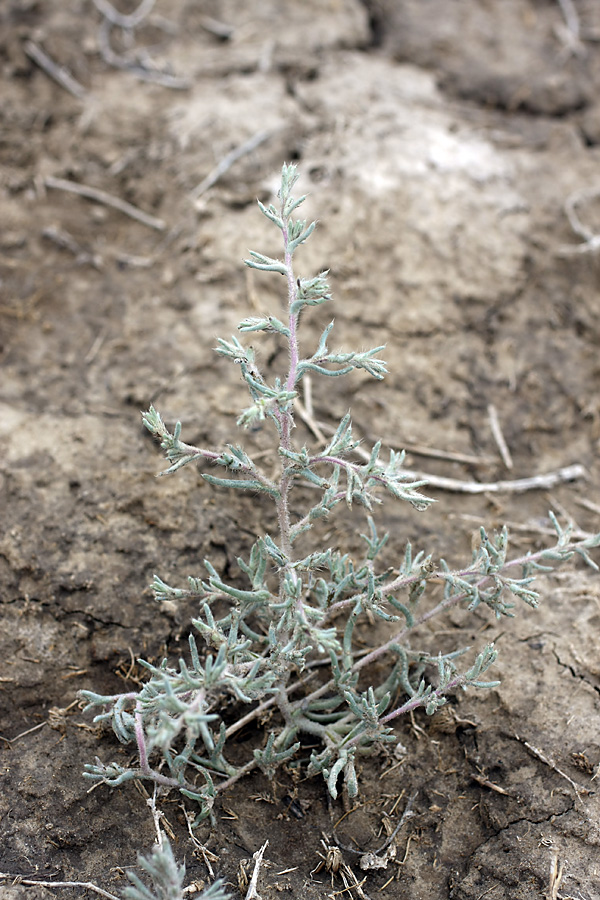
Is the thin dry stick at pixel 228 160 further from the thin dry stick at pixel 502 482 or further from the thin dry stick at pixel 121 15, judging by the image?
the thin dry stick at pixel 502 482

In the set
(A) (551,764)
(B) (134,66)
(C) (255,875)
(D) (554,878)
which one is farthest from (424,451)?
(B) (134,66)

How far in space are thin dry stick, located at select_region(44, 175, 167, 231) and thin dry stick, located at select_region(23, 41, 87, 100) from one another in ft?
2.53

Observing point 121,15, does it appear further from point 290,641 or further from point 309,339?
point 290,641

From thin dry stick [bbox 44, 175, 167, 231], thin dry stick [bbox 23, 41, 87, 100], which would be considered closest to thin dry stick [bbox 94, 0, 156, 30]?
thin dry stick [bbox 23, 41, 87, 100]

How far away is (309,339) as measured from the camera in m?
3.80

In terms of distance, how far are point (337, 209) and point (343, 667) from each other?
2.69 m

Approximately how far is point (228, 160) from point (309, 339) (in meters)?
1.42

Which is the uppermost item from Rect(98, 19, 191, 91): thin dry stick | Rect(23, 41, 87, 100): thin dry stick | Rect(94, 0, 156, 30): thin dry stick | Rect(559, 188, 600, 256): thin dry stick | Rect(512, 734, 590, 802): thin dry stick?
Rect(559, 188, 600, 256): thin dry stick

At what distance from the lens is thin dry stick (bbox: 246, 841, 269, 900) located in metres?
2.25

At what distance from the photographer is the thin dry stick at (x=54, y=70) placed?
487 cm

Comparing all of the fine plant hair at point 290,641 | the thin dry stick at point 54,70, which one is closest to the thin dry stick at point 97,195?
the thin dry stick at point 54,70

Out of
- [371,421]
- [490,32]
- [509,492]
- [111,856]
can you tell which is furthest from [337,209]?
[111,856]

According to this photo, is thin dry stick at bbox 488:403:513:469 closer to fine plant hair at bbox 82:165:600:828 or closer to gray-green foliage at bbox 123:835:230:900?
fine plant hair at bbox 82:165:600:828

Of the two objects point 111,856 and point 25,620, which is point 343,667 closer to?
point 111,856
